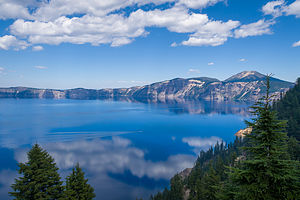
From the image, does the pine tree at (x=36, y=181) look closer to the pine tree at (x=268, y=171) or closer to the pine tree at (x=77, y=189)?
the pine tree at (x=77, y=189)

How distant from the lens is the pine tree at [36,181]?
72.5ft

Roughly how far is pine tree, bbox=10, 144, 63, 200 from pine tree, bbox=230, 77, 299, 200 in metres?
21.4

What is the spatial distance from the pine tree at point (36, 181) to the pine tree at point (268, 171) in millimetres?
21411

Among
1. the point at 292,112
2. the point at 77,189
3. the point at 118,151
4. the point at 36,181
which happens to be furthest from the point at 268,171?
the point at 118,151

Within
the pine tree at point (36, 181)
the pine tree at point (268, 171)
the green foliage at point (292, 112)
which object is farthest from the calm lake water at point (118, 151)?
the pine tree at point (268, 171)

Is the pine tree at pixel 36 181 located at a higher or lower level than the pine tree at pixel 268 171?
lower

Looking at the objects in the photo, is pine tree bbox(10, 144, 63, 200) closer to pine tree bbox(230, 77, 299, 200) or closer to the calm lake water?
pine tree bbox(230, 77, 299, 200)

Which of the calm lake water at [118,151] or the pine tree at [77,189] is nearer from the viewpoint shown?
the pine tree at [77,189]

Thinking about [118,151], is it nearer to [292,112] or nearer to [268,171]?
[292,112]

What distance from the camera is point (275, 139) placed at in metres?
11.6

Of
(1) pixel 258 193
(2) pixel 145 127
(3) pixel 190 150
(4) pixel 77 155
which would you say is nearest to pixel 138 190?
(4) pixel 77 155

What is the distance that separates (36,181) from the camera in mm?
22484

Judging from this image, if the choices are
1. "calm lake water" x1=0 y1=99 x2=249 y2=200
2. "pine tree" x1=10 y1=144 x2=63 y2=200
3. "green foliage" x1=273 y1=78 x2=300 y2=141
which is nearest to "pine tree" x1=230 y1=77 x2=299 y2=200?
"pine tree" x1=10 y1=144 x2=63 y2=200

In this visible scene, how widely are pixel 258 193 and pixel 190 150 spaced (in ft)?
375
